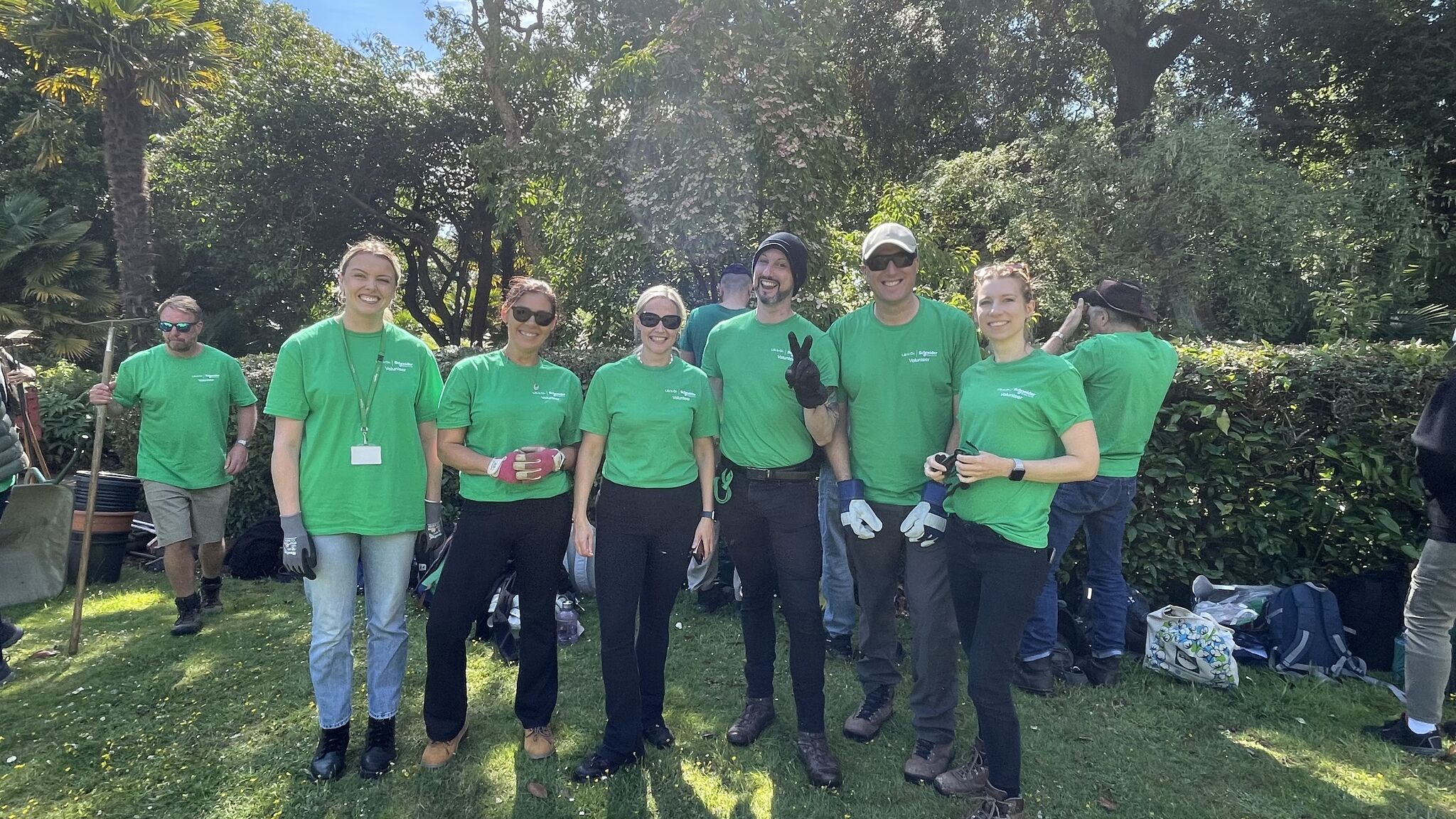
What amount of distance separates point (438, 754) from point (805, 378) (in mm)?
2254

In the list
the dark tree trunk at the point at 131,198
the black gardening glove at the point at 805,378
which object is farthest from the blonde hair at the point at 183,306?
the dark tree trunk at the point at 131,198

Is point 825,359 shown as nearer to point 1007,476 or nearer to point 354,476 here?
point 1007,476

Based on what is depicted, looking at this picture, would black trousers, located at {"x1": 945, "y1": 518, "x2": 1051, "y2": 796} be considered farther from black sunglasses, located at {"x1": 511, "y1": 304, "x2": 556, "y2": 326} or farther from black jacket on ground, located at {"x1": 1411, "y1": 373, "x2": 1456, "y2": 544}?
black jacket on ground, located at {"x1": 1411, "y1": 373, "x2": 1456, "y2": 544}

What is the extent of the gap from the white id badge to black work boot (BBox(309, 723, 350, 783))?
1.15 metres

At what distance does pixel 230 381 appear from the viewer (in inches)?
198

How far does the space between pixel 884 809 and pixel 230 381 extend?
4847mm

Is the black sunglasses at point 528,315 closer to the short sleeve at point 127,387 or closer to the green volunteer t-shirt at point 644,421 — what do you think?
the green volunteer t-shirt at point 644,421

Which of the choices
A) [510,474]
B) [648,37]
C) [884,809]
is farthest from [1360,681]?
[648,37]

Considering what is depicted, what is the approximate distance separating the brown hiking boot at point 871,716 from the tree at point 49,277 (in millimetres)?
15333

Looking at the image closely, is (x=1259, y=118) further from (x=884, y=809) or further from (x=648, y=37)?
(x=884, y=809)

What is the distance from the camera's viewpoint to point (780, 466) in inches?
121

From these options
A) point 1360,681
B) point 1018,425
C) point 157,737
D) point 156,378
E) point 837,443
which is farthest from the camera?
point 156,378

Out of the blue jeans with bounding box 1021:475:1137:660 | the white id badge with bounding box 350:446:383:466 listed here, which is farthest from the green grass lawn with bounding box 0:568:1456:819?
the white id badge with bounding box 350:446:383:466

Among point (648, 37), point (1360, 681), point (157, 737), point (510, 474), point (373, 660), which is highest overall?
point (648, 37)
